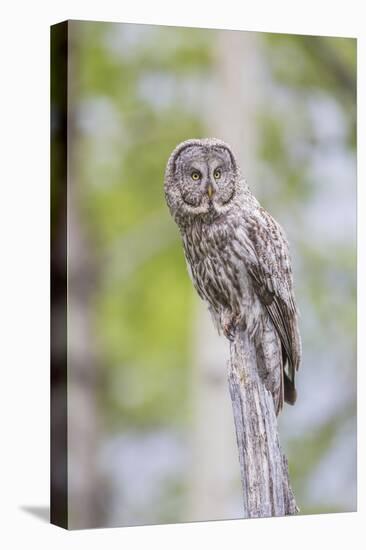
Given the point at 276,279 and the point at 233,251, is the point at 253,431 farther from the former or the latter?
the point at 233,251

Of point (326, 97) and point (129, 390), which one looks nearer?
point (129, 390)

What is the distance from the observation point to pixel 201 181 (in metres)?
7.05

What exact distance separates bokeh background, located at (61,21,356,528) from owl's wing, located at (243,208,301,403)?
0.10 metres

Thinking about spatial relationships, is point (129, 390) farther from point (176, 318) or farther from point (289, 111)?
point (289, 111)

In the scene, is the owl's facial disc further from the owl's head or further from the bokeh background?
the bokeh background

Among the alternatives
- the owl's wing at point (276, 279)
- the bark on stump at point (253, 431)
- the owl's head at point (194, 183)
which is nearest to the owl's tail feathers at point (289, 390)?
the owl's wing at point (276, 279)

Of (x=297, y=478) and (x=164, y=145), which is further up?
(x=164, y=145)

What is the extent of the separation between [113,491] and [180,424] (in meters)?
0.53

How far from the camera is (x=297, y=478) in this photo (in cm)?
757

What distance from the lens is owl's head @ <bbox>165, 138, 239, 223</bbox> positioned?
706 cm

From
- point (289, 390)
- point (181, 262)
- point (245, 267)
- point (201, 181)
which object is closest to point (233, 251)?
point (245, 267)

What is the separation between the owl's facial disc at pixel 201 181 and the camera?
7059 millimetres

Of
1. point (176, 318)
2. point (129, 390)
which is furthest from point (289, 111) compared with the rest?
point (129, 390)

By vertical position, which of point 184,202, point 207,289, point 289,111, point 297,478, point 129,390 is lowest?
point 297,478
